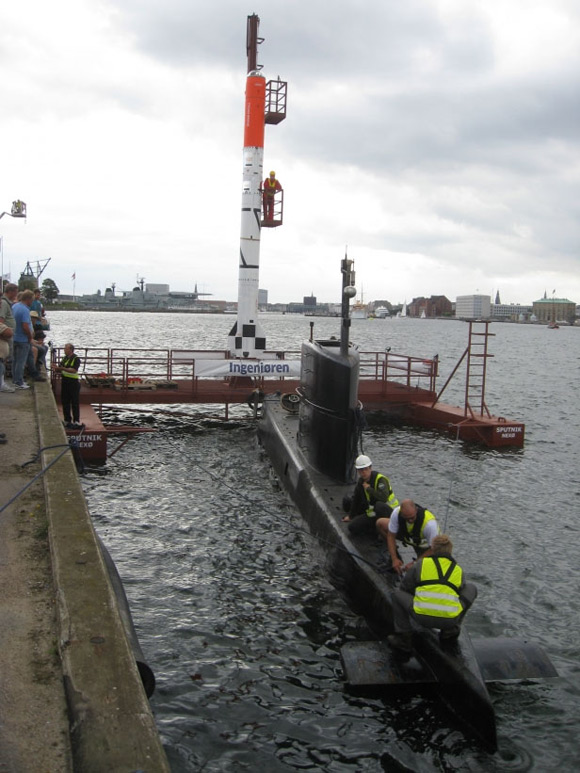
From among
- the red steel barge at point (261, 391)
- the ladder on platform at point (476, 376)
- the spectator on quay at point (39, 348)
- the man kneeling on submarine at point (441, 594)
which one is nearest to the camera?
the man kneeling on submarine at point (441, 594)

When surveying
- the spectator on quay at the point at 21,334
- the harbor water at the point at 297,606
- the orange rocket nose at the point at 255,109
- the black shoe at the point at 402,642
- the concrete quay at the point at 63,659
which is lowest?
the harbor water at the point at 297,606

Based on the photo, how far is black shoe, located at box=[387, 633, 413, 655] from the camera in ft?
24.0

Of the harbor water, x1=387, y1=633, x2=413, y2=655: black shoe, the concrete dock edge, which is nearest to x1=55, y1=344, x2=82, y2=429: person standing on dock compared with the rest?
the harbor water

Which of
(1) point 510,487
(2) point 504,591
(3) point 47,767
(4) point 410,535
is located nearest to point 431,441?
(1) point 510,487

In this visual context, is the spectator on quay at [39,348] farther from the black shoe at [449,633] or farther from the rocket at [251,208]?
the black shoe at [449,633]

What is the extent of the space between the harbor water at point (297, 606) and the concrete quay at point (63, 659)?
2.08 meters

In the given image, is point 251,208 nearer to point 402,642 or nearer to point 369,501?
point 369,501

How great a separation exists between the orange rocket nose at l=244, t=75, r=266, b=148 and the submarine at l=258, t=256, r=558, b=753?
14.5m

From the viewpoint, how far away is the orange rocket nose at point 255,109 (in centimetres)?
2553

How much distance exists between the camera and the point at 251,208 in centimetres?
2588

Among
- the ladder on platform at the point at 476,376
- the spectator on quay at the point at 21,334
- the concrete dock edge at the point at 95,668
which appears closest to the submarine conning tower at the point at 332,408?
the concrete dock edge at the point at 95,668

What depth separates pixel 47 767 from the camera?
3.74 meters

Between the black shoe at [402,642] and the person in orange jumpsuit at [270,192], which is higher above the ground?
the person in orange jumpsuit at [270,192]

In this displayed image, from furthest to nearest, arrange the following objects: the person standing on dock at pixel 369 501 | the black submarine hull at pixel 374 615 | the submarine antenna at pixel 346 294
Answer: the submarine antenna at pixel 346 294 → the person standing on dock at pixel 369 501 → the black submarine hull at pixel 374 615
